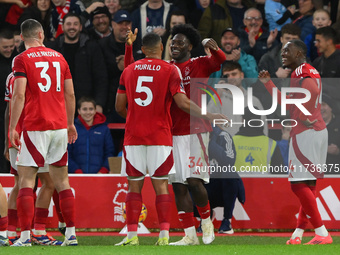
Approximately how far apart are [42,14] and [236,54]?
3759 millimetres

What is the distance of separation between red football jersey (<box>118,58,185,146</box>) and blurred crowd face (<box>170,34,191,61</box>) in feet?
1.85

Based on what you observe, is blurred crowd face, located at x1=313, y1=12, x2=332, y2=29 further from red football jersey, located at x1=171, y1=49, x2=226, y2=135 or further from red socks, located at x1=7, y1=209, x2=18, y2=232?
red socks, located at x1=7, y1=209, x2=18, y2=232

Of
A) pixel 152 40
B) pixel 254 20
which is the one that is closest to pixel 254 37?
pixel 254 20

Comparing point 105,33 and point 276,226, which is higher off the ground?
point 105,33

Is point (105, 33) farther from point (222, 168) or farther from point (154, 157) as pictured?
point (154, 157)

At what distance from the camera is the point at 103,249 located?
24.5ft

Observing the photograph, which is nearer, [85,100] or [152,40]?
[152,40]

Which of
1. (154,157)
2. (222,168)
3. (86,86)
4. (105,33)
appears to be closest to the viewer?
(154,157)

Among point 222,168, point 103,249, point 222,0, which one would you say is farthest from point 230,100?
point 103,249

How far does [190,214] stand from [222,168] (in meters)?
2.14

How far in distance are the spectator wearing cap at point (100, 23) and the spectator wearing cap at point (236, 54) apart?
2.12 m

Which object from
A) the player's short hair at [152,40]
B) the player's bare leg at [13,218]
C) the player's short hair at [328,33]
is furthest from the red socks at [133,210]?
the player's short hair at [328,33]

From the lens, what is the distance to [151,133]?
8094mm

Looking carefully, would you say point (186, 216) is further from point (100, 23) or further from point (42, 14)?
point (42, 14)
